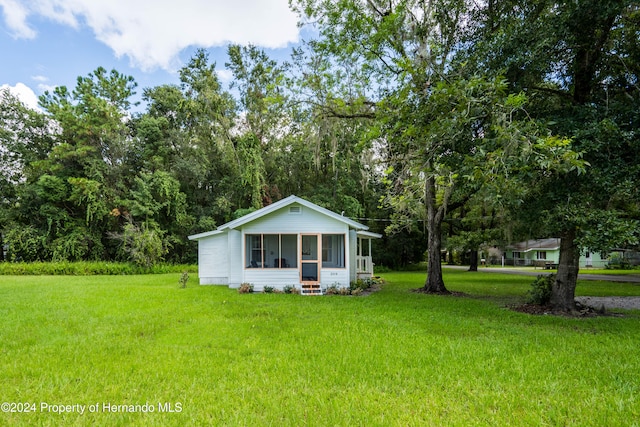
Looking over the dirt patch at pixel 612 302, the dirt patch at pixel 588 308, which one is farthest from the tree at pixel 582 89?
the dirt patch at pixel 612 302

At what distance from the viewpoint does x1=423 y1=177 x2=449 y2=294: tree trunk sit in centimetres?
1216

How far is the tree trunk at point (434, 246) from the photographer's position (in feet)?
39.9

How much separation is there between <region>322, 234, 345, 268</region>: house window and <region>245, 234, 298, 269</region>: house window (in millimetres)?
1305

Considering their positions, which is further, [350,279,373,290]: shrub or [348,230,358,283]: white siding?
[348,230,358,283]: white siding

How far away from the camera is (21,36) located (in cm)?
1078

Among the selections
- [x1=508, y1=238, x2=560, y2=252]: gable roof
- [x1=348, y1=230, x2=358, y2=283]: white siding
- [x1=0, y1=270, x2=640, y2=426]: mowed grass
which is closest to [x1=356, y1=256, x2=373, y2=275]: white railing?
[x1=348, y1=230, x2=358, y2=283]: white siding

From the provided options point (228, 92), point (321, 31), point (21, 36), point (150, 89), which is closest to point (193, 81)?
point (228, 92)

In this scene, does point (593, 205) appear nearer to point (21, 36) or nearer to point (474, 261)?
point (21, 36)

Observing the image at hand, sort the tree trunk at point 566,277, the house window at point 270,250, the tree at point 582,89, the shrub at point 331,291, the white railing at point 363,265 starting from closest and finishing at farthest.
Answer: the tree at point 582,89 → the tree trunk at point 566,277 → the shrub at point 331,291 → the house window at point 270,250 → the white railing at point 363,265

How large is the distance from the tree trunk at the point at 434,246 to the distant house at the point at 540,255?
2437 cm

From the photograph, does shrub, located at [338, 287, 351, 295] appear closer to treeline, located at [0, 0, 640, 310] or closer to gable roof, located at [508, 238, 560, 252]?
treeline, located at [0, 0, 640, 310]

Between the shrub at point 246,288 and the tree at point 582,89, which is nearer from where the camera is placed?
the tree at point 582,89

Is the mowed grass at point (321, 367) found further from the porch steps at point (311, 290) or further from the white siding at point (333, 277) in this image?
the white siding at point (333, 277)

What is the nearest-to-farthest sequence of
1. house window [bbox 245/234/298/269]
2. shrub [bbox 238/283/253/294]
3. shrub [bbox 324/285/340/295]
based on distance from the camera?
shrub [bbox 238/283/253/294]
shrub [bbox 324/285/340/295]
house window [bbox 245/234/298/269]
